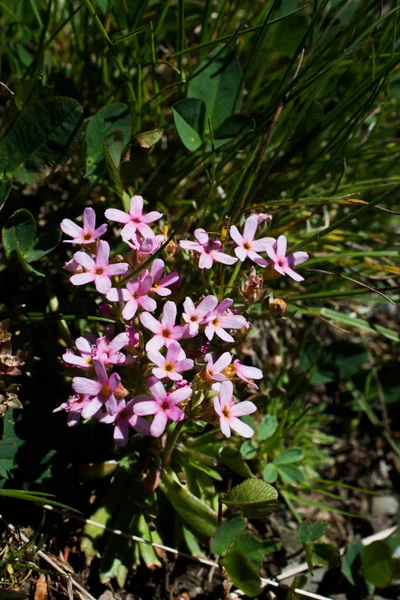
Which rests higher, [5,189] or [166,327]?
[5,189]

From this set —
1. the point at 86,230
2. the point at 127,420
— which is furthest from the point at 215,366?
the point at 86,230

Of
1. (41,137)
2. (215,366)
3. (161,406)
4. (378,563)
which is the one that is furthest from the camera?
(378,563)

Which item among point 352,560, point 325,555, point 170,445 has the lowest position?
point 352,560

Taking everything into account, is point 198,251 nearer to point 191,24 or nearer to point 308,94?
point 308,94

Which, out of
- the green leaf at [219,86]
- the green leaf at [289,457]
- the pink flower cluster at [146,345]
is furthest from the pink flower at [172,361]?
the green leaf at [219,86]

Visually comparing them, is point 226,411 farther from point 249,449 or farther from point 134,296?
point 249,449

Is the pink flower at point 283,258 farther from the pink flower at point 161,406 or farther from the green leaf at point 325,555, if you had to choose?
the green leaf at point 325,555

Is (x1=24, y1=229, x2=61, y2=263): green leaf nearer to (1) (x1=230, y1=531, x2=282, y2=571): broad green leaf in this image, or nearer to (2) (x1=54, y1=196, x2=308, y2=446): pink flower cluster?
(2) (x1=54, y1=196, x2=308, y2=446): pink flower cluster
